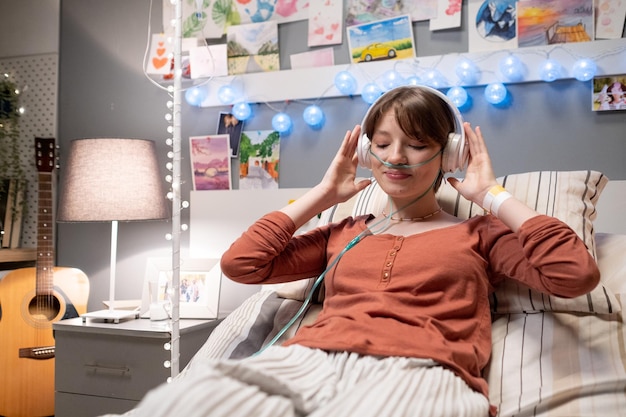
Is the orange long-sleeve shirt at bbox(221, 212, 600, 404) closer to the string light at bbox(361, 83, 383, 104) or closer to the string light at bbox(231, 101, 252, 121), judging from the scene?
the string light at bbox(361, 83, 383, 104)

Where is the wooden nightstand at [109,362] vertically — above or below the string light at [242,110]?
below

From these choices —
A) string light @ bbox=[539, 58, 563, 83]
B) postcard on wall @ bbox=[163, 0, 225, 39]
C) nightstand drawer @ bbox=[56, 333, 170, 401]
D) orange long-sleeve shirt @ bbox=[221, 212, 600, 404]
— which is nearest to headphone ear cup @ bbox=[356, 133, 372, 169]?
orange long-sleeve shirt @ bbox=[221, 212, 600, 404]

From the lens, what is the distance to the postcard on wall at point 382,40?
1966 mm

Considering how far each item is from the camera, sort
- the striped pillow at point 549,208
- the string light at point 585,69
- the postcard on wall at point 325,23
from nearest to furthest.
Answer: the striped pillow at point 549,208 → the string light at point 585,69 → the postcard on wall at point 325,23

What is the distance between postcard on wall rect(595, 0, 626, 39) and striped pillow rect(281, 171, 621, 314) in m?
0.53

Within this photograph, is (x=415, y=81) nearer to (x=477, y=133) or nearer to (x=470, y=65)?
(x=470, y=65)

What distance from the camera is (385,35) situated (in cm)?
199

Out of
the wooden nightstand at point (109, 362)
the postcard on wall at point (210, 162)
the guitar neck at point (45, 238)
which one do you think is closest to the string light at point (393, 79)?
the postcard on wall at point (210, 162)

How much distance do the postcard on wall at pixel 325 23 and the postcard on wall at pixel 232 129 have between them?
1.21 feet

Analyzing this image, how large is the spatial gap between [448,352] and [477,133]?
0.52 meters

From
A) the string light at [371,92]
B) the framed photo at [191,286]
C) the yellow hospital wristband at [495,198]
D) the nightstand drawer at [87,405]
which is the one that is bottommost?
the nightstand drawer at [87,405]

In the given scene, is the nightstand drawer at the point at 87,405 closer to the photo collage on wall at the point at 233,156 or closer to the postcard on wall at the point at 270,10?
the photo collage on wall at the point at 233,156

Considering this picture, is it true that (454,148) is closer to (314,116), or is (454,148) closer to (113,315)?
(314,116)

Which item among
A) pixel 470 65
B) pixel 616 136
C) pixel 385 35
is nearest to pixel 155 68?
pixel 385 35
